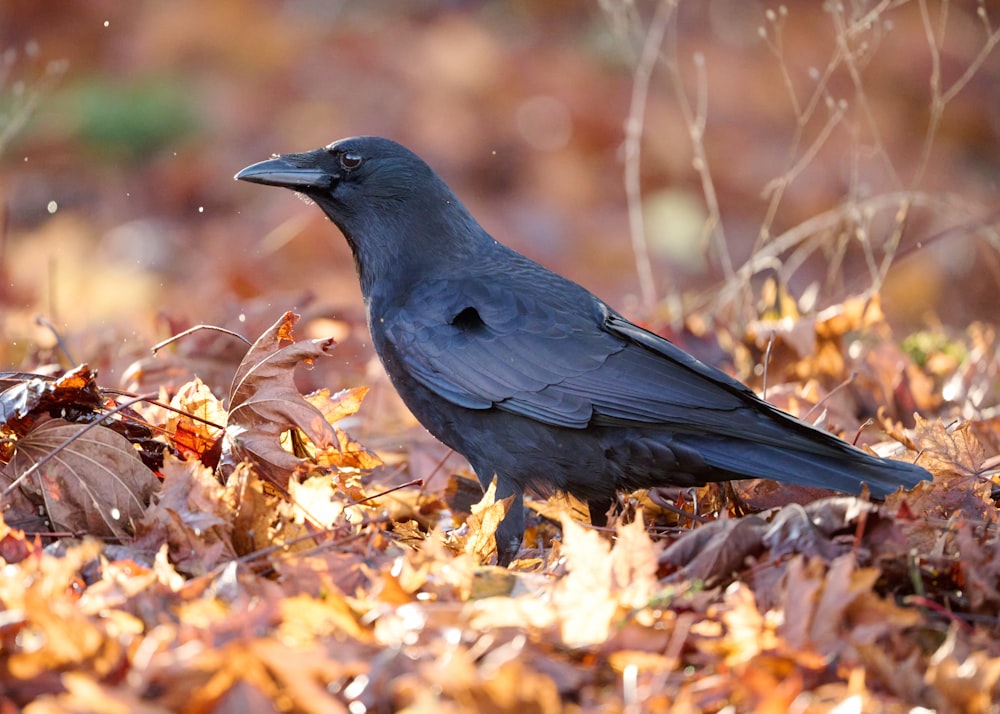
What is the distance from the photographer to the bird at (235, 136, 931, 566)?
11.0 feet

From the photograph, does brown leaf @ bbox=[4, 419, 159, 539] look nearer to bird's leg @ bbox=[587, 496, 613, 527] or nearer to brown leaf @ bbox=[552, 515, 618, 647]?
brown leaf @ bbox=[552, 515, 618, 647]

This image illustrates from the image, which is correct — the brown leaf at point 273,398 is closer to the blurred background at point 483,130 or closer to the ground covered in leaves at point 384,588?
the ground covered in leaves at point 384,588

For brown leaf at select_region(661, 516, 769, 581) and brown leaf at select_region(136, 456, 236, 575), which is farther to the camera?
brown leaf at select_region(136, 456, 236, 575)

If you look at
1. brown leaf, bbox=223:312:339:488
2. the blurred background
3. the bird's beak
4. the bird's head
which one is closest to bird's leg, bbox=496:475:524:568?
brown leaf, bbox=223:312:339:488

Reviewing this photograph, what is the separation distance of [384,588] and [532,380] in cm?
150

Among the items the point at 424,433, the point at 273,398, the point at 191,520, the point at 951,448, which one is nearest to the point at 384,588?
the point at 191,520

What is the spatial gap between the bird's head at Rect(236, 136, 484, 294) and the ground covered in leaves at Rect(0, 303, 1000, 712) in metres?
0.91

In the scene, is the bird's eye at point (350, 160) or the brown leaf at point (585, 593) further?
the bird's eye at point (350, 160)

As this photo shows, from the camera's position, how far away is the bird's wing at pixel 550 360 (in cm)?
347

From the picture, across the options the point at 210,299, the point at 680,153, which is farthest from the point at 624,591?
the point at 680,153

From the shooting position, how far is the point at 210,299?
7355 mm

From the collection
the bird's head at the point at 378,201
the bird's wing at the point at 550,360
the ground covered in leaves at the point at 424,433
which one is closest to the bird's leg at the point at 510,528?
the ground covered in leaves at the point at 424,433

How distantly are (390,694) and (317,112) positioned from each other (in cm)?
1015

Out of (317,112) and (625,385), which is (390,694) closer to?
(625,385)
